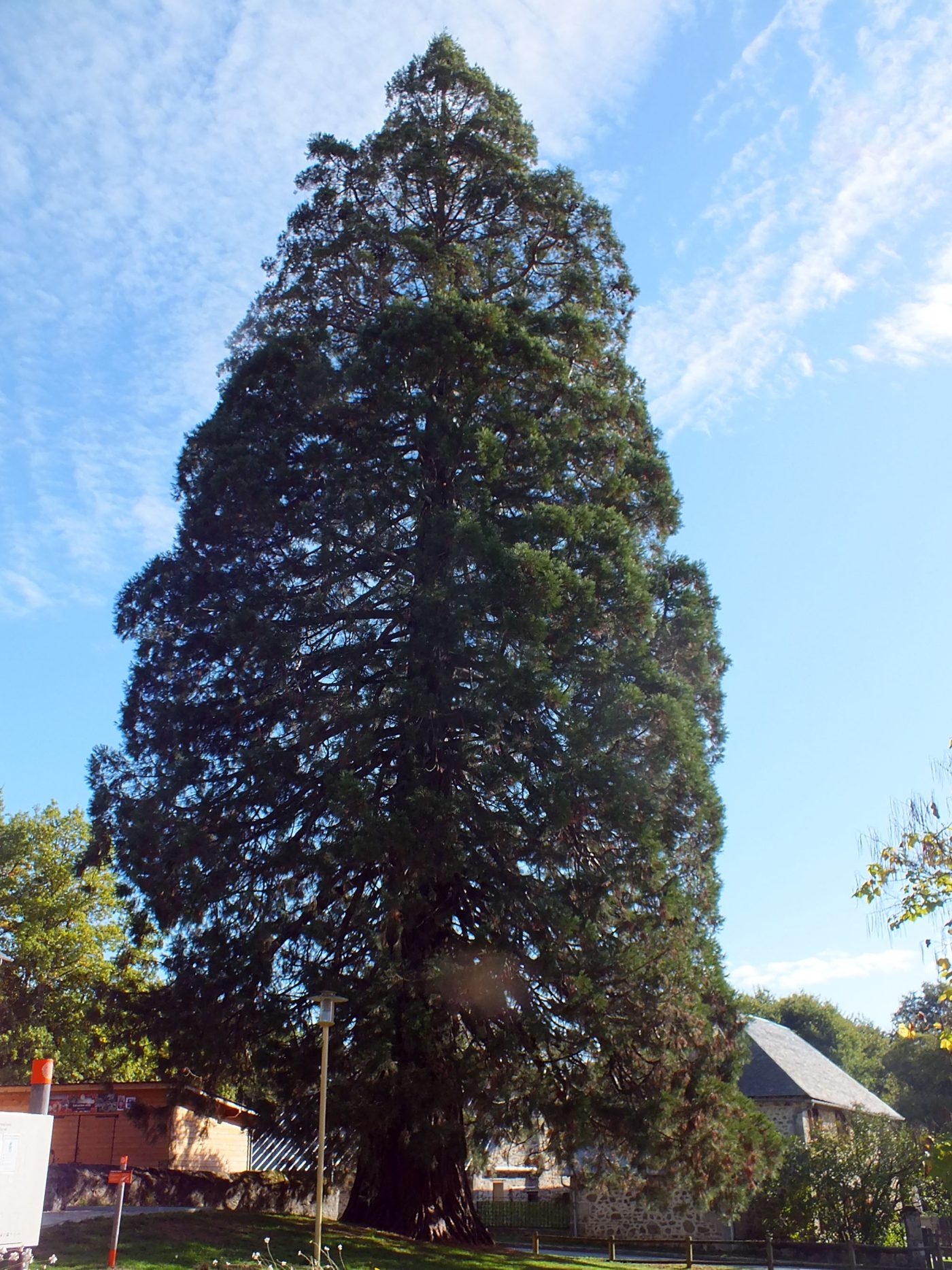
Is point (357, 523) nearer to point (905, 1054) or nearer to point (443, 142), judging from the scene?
point (443, 142)

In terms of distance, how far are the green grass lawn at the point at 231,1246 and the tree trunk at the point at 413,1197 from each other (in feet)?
1.98

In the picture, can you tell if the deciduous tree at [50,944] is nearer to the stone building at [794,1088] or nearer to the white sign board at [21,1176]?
the stone building at [794,1088]

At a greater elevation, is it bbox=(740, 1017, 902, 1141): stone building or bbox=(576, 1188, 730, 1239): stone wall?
bbox=(740, 1017, 902, 1141): stone building

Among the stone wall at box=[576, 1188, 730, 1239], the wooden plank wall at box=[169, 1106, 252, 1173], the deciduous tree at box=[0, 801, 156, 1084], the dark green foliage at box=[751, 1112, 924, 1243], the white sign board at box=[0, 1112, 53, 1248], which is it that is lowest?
the stone wall at box=[576, 1188, 730, 1239]

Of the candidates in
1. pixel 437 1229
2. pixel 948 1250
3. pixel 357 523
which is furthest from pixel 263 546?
pixel 948 1250

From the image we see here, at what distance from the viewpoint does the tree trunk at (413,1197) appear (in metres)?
13.6

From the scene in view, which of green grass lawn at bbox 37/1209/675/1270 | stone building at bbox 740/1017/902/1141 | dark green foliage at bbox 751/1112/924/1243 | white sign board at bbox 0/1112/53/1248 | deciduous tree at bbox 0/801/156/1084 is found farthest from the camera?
deciduous tree at bbox 0/801/156/1084

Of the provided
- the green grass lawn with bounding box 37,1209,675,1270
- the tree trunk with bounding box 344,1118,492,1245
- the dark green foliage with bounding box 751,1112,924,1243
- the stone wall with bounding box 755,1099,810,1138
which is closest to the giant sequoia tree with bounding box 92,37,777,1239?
the tree trunk with bounding box 344,1118,492,1245

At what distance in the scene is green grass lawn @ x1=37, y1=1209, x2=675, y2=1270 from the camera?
9.98 meters

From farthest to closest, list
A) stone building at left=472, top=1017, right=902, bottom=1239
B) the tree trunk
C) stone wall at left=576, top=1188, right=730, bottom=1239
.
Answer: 1. stone building at left=472, top=1017, right=902, bottom=1239
2. stone wall at left=576, top=1188, right=730, bottom=1239
3. the tree trunk

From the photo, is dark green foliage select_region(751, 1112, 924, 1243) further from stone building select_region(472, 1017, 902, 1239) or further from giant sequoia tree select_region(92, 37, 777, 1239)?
giant sequoia tree select_region(92, 37, 777, 1239)

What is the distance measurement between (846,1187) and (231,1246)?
14.7m

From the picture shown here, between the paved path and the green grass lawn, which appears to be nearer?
the green grass lawn

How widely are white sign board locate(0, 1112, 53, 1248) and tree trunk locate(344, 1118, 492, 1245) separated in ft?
18.9
